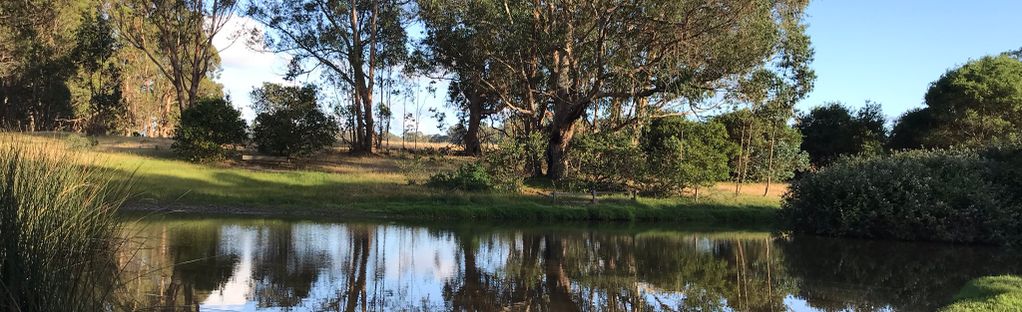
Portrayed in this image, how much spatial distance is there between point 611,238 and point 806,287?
24.0ft

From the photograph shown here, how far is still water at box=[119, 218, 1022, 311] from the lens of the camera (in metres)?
8.90

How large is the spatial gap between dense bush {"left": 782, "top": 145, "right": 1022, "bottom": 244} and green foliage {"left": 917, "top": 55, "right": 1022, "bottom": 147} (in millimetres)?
19882

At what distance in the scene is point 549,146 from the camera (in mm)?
30406

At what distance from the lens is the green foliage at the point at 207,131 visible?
30.9 m

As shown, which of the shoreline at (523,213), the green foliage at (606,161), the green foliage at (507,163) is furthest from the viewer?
the green foliage at (606,161)

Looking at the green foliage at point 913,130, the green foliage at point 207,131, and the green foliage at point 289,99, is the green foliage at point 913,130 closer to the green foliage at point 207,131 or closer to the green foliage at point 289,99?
the green foliage at point 289,99

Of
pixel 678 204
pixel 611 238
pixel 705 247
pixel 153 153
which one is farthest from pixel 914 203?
pixel 153 153

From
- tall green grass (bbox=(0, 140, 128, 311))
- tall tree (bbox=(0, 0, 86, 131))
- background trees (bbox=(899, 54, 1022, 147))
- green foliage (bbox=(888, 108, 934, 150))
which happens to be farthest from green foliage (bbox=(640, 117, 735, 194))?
tall tree (bbox=(0, 0, 86, 131))

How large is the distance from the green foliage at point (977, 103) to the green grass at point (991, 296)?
97.5ft

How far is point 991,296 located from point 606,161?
66.4 ft

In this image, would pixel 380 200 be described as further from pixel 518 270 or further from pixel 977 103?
pixel 977 103

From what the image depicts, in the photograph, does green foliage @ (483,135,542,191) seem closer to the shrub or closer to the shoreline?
the shoreline

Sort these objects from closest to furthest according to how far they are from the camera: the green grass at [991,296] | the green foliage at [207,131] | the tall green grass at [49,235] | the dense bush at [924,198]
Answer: the tall green grass at [49,235] < the green grass at [991,296] < the dense bush at [924,198] < the green foliage at [207,131]

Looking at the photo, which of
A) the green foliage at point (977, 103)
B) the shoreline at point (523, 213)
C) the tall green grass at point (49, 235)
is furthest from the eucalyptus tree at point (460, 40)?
the green foliage at point (977, 103)
